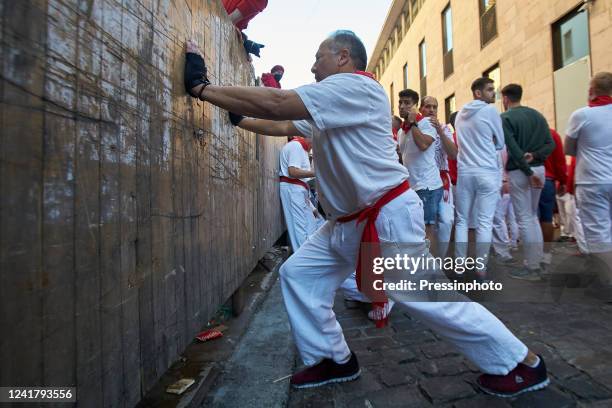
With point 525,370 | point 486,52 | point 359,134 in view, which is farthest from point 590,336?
point 486,52

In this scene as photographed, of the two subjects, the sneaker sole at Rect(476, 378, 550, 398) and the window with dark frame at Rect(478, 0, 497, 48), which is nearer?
the sneaker sole at Rect(476, 378, 550, 398)

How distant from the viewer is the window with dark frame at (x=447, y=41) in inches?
602

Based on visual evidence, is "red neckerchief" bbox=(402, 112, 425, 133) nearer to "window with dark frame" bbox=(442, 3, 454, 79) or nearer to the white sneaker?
A: the white sneaker

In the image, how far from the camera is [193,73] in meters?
A: 1.93

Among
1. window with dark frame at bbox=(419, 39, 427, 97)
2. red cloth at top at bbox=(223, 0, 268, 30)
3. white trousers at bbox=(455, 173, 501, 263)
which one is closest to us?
red cloth at top at bbox=(223, 0, 268, 30)

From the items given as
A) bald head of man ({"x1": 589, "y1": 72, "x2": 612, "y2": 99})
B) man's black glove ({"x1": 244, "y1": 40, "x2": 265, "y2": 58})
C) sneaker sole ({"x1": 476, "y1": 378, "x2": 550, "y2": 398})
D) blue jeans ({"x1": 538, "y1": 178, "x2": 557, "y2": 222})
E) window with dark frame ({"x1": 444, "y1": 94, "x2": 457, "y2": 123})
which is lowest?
sneaker sole ({"x1": 476, "y1": 378, "x2": 550, "y2": 398})

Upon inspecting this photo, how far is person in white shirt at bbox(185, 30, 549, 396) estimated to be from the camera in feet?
5.84

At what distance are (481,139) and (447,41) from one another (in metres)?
13.7

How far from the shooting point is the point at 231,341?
268 cm

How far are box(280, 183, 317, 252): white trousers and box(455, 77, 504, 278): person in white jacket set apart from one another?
1.85m

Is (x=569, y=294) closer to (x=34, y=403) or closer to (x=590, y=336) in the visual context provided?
(x=590, y=336)

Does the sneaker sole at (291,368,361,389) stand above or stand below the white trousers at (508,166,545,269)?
below

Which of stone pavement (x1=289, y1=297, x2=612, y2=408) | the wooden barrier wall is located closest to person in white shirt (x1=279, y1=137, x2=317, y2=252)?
stone pavement (x1=289, y1=297, x2=612, y2=408)
